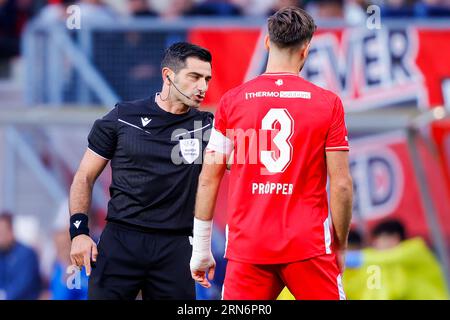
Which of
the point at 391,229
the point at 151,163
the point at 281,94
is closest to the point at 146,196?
the point at 151,163

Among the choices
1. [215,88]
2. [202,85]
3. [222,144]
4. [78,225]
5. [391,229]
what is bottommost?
[391,229]

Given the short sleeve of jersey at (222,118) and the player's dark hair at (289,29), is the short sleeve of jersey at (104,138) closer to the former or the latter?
the short sleeve of jersey at (222,118)

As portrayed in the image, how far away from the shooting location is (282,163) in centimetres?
623

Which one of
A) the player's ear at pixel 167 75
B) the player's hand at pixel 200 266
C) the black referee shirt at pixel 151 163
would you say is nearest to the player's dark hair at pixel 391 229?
the black referee shirt at pixel 151 163

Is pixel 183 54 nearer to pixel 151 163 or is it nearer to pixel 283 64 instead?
pixel 151 163

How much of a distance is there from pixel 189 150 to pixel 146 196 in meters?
0.40

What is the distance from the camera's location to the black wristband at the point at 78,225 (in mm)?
6949

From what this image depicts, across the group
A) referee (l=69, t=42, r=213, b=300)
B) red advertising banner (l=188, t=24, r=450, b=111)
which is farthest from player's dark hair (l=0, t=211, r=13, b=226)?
A: referee (l=69, t=42, r=213, b=300)

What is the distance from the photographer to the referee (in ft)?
23.2

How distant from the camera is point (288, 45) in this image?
632cm

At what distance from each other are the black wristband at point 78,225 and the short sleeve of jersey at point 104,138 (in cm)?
42

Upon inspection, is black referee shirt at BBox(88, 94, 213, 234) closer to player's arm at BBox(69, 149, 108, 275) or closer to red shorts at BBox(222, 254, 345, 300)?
player's arm at BBox(69, 149, 108, 275)
